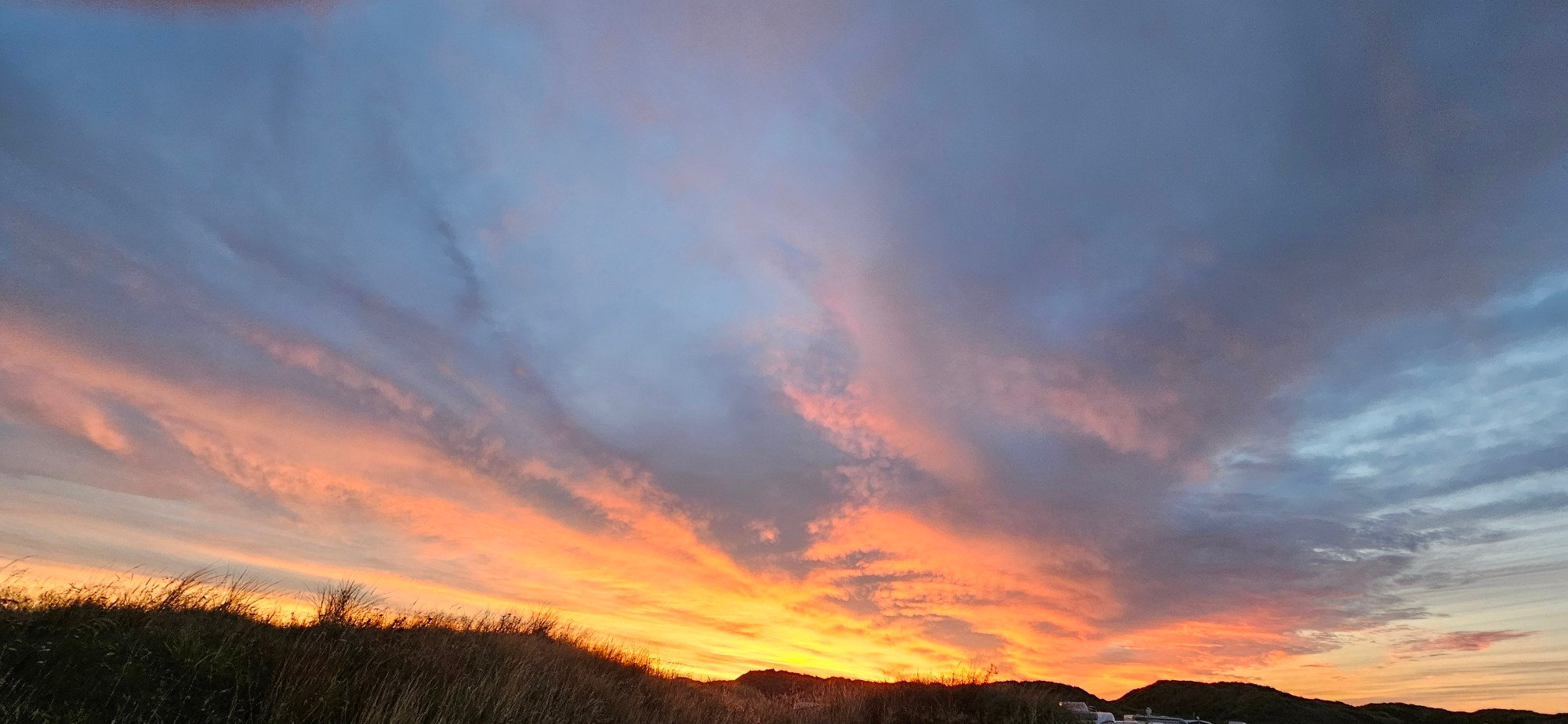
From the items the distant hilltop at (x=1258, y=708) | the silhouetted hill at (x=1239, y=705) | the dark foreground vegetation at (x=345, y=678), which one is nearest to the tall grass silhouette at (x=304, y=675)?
the dark foreground vegetation at (x=345, y=678)

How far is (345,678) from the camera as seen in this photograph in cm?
1157

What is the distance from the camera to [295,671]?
10578 millimetres

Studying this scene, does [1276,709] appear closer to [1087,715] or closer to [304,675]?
[1087,715]

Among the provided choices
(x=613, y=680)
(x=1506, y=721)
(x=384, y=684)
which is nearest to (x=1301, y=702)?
(x=1506, y=721)

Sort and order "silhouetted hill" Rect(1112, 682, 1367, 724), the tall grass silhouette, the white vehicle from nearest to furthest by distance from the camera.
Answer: the tall grass silhouette
the white vehicle
"silhouetted hill" Rect(1112, 682, 1367, 724)

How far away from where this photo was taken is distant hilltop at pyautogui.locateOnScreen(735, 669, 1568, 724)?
2866cm

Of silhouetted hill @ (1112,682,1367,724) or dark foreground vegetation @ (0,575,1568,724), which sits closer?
dark foreground vegetation @ (0,575,1568,724)

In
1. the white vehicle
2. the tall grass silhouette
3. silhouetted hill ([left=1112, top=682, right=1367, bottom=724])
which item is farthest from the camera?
silhouetted hill ([left=1112, top=682, right=1367, bottom=724])

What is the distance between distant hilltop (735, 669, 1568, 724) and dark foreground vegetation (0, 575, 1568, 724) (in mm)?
7263

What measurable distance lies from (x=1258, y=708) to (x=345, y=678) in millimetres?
32937

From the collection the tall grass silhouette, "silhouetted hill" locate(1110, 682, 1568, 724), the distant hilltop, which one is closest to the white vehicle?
the tall grass silhouette

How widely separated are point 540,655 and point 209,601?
23.9 ft

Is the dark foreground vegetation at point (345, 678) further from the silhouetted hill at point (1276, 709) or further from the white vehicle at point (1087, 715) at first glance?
the silhouetted hill at point (1276, 709)

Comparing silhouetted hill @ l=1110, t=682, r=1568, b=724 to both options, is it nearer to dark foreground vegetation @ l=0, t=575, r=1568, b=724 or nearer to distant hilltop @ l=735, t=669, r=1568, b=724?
distant hilltop @ l=735, t=669, r=1568, b=724
